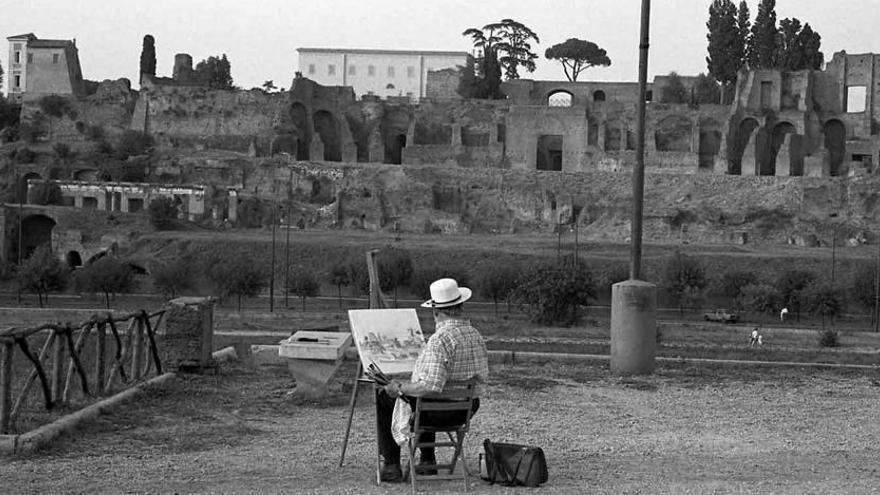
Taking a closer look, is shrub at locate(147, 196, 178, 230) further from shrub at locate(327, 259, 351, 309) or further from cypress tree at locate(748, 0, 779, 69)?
cypress tree at locate(748, 0, 779, 69)

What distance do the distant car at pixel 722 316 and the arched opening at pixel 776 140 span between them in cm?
2871

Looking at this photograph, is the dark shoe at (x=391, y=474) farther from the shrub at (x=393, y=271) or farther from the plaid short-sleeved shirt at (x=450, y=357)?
the shrub at (x=393, y=271)

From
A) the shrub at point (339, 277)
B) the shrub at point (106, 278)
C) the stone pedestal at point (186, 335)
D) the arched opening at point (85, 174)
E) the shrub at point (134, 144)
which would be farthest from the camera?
the shrub at point (134, 144)

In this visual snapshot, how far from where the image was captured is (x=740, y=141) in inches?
2844

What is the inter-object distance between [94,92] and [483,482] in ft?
245

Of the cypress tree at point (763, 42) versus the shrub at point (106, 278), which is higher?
the cypress tree at point (763, 42)

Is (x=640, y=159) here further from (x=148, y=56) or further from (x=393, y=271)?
(x=148, y=56)

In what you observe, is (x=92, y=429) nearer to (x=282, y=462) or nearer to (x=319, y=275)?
(x=282, y=462)

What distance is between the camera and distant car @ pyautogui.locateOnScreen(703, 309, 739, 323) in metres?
41.6

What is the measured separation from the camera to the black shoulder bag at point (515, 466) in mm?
8961

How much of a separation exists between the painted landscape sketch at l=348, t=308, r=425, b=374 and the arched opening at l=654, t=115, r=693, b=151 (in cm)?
6407

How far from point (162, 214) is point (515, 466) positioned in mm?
50676

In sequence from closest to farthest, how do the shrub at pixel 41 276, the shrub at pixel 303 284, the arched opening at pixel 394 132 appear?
the shrub at pixel 41 276 < the shrub at pixel 303 284 < the arched opening at pixel 394 132

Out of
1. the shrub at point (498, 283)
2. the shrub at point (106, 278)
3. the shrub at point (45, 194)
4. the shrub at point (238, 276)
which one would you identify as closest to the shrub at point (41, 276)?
the shrub at point (106, 278)
